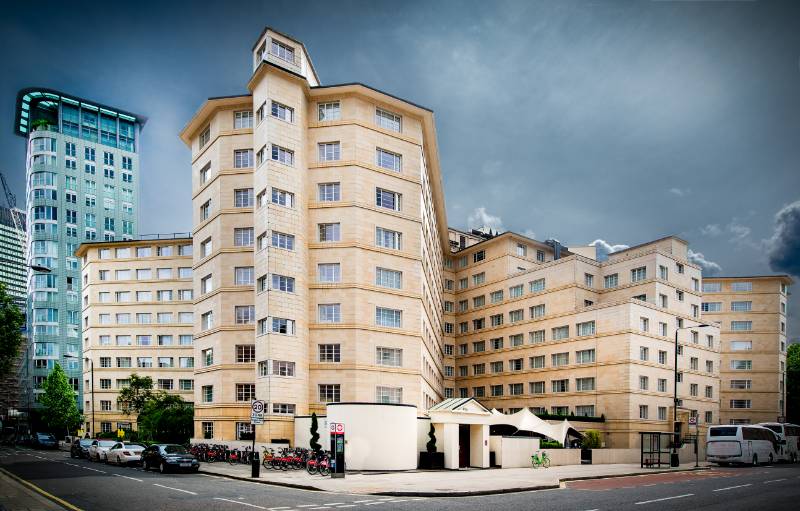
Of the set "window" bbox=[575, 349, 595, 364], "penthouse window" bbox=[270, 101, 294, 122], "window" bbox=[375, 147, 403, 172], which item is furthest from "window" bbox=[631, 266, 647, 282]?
"penthouse window" bbox=[270, 101, 294, 122]

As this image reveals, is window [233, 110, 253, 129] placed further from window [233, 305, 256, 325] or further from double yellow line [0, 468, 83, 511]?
double yellow line [0, 468, 83, 511]

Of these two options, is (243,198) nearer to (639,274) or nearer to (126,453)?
(126,453)

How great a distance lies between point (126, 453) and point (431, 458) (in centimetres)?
2022

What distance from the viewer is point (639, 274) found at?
7038 cm

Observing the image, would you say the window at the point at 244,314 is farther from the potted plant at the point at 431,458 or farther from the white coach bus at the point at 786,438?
the white coach bus at the point at 786,438

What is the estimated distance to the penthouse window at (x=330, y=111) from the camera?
52.4 meters

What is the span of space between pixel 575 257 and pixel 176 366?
63722 millimetres

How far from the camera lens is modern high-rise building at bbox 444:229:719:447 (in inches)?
2512

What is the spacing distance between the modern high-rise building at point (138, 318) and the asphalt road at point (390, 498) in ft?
223

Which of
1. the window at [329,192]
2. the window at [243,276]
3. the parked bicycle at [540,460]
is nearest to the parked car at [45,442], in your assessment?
the window at [243,276]

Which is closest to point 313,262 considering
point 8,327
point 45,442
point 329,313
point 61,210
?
point 329,313

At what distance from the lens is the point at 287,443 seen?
43844 millimetres

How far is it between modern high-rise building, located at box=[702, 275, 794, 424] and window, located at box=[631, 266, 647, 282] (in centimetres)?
3615

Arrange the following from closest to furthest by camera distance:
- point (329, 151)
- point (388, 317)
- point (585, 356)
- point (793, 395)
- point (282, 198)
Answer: point (282, 198), point (388, 317), point (329, 151), point (585, 356), point (793, 395)
